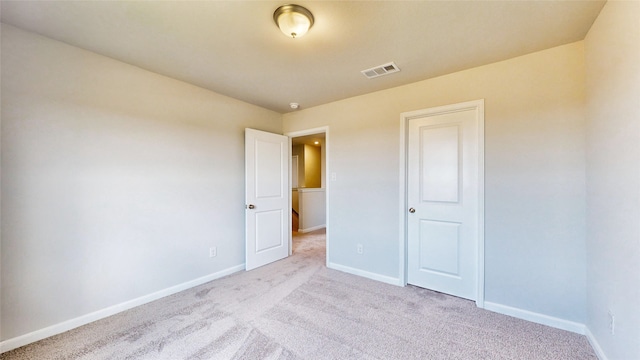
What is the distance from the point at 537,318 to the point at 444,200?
121 centimetres

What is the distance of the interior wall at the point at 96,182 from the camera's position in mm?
1774

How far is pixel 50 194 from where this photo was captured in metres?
1.90

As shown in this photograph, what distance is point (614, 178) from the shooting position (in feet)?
4.83

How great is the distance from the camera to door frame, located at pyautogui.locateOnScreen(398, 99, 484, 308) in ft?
7.59

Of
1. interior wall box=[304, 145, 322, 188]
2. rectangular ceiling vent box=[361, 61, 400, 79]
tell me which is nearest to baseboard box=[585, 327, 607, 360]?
rectangular ceiling vent box=[361, 61, 400, 79]

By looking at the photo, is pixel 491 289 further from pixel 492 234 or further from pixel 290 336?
pixel 290 336

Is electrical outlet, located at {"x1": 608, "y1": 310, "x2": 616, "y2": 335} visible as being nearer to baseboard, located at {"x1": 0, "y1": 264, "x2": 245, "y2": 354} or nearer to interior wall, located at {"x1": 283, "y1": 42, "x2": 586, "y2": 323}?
interior wall, located at {"x1": 283, "y1": 42, "x2": 586, "y2": 323}

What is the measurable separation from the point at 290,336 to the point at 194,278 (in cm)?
151

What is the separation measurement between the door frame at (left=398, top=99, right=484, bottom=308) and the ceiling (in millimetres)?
382

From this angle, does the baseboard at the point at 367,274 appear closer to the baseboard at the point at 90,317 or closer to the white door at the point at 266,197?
the white door at the point at 266,197

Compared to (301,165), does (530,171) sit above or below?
below

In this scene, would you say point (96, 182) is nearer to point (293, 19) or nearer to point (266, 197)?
point (266, 197)

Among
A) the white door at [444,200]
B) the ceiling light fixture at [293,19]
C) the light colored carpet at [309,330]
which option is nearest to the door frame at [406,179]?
the white door at [444,200]

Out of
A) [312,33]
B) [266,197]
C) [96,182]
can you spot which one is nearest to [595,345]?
[312,33]
